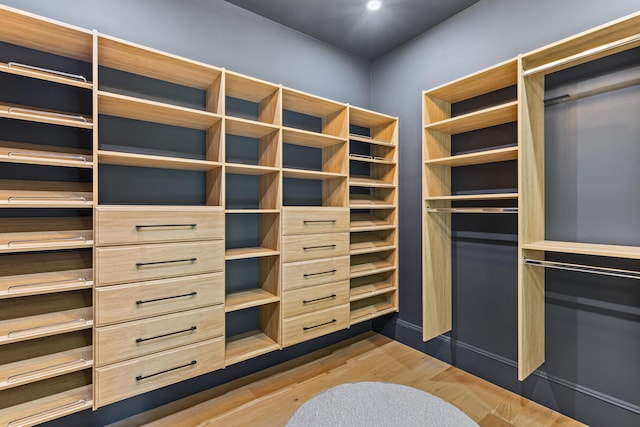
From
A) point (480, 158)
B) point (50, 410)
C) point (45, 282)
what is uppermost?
point (480, 158)

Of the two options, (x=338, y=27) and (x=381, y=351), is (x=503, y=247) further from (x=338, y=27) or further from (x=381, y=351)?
(x=338, y=27)

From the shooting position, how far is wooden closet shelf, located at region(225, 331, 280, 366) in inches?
79.1

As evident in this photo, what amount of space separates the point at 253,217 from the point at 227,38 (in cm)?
135

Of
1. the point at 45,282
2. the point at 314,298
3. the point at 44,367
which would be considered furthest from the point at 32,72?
the point at 314,298

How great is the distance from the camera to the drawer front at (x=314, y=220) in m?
2.19

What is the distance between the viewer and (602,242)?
1.75 metres

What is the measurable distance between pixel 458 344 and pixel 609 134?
5.73ft

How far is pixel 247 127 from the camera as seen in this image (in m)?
2.12

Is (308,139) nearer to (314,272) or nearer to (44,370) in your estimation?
(314,272)

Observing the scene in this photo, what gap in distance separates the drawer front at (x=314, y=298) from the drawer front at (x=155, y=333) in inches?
18.7

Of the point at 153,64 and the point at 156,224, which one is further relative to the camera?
the point at 153,64

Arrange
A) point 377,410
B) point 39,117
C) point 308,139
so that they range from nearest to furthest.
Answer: point 377,410, point 39,117, point 308,139

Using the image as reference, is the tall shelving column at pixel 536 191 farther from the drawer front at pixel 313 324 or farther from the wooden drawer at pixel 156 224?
the wooden drawer at pixel 156 224

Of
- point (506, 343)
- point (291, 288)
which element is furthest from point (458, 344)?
point (291, 288)
